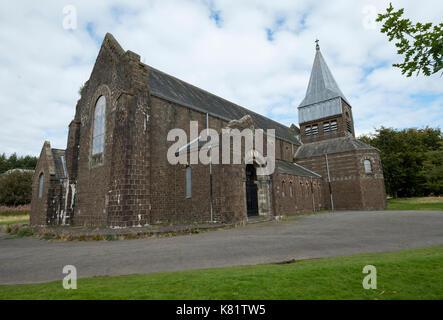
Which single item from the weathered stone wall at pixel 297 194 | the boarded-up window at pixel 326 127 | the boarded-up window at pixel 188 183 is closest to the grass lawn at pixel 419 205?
the weathered stone wall at pixel 297 194

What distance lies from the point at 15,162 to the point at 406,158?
88262 mm

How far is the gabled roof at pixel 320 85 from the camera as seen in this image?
35406 mm

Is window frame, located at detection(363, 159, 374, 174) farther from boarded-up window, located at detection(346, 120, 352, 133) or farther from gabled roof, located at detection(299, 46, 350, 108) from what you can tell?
gabled roof, located at detection(299, 46, 350, 108)

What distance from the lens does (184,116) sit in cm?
1872

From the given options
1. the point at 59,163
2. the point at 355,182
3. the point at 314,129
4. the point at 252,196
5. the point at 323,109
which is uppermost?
the point at 323,109

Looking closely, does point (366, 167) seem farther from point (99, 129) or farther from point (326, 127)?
point (99, 129)

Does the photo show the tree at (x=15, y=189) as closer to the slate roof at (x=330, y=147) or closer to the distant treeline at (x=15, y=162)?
the distant treeline at (x=15, y=162)

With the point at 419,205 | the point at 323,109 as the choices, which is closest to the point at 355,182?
the point at 419,205

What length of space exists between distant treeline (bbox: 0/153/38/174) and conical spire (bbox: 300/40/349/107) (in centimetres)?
6900

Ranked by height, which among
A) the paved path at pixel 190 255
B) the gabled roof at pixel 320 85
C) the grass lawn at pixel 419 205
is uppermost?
the gabled roof at pixel 320 85

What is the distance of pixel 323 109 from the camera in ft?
116

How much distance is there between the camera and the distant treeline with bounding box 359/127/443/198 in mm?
41406

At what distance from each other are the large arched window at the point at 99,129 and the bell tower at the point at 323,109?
1139 inches
